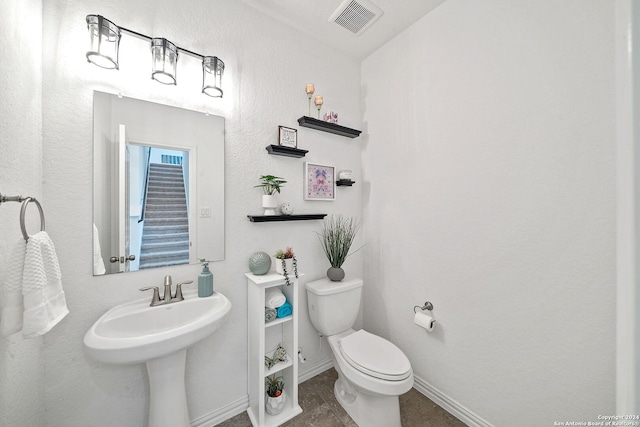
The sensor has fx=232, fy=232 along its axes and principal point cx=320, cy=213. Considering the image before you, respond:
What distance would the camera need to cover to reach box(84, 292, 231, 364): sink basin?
2.81 feet

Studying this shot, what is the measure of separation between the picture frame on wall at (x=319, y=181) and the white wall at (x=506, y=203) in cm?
45

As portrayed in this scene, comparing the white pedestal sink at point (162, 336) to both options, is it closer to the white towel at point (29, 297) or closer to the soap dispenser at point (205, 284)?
the soap dispenser at point (205, 284)

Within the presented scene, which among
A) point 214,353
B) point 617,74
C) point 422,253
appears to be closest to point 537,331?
point 422,253

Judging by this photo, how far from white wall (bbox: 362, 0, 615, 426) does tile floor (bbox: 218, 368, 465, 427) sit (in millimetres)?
135

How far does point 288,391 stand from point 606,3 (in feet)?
8.21

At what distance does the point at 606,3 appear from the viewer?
3.14 feet

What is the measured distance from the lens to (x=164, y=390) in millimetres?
1093

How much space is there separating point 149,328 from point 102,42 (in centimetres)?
132

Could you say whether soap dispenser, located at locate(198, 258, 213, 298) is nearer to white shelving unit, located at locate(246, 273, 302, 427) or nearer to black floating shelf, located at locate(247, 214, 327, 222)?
white shelving unit, located at locate(246, 273, 302, 427)

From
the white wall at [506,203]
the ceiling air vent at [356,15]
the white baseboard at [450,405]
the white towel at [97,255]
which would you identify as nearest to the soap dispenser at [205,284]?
the white towel at [97,255]

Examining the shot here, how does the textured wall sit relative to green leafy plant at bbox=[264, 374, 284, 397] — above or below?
above

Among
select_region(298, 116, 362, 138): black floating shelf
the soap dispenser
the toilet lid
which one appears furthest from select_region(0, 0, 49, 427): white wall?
the toilet lid

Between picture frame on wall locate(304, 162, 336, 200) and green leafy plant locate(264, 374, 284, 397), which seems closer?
green leafy plant locate(264, 374, 284, 397)

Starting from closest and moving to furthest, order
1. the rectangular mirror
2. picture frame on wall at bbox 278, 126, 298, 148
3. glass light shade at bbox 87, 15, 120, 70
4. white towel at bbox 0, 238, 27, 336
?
white towel at bbox 0, 238, 27, 336 < glass light shade at bbox 87, 15, 120, 70 < the rectangular mirror < picture frame on wall at bbox 278, 126, 298, 148
